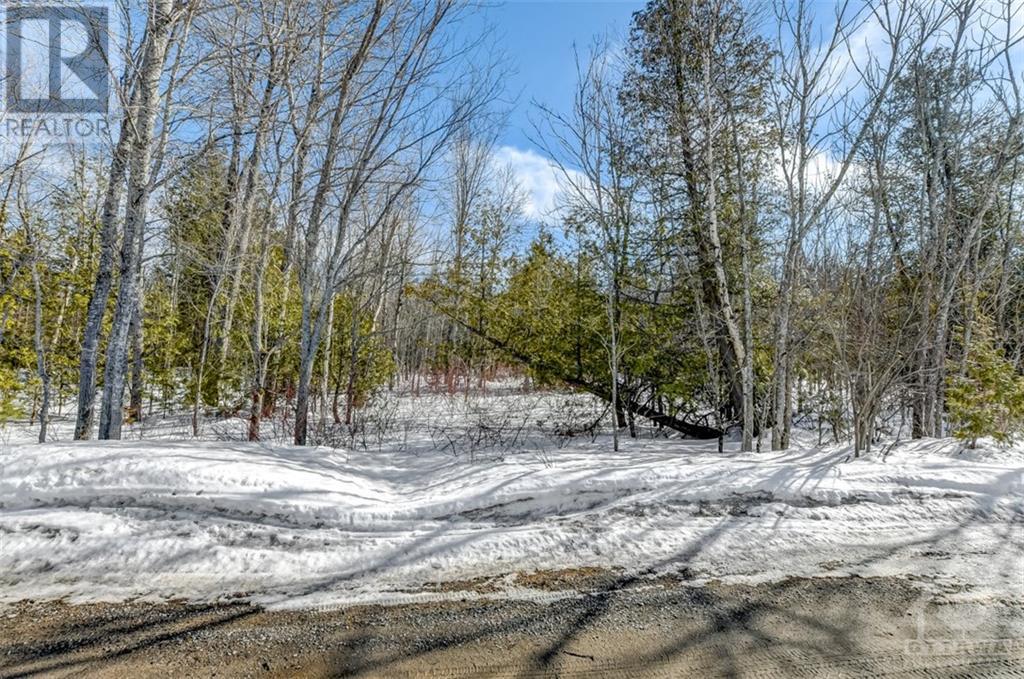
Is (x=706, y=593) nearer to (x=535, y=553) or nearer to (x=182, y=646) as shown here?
(x=535, y=553)

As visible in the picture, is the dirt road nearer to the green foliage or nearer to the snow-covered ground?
the snow-covered ground

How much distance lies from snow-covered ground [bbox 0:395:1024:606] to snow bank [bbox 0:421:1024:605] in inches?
0.5

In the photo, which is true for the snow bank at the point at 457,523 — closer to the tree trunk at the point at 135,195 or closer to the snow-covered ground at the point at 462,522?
the snow-covered ground at the point at 462,522

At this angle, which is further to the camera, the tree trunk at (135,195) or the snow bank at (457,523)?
the tree trunk at (135,195)

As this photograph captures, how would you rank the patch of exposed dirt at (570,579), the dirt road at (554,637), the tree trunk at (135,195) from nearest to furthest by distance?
the dirt road at (554,637)
the patch of exposed dirt at (570,579)
the tree trunk at (135,195)

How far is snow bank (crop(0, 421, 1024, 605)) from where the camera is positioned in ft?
9.29

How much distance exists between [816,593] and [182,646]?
304 cm

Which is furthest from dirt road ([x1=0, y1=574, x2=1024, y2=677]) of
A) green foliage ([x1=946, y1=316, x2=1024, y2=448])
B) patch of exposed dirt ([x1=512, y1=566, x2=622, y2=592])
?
green foliage ([x1=946, y1=316, x2=1024, y2=448])

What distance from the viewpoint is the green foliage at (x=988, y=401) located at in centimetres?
533

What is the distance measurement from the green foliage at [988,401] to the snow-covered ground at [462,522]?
0.64 m

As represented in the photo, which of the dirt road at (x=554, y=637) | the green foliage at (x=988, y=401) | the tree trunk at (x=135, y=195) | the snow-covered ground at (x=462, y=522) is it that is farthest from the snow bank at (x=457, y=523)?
the tree trunk at (x=135, y=195)

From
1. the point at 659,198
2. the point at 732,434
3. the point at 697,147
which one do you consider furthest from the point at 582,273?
the point at 732,434

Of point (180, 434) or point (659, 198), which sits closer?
point (659, 198)

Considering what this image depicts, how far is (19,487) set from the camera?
3344 mm
